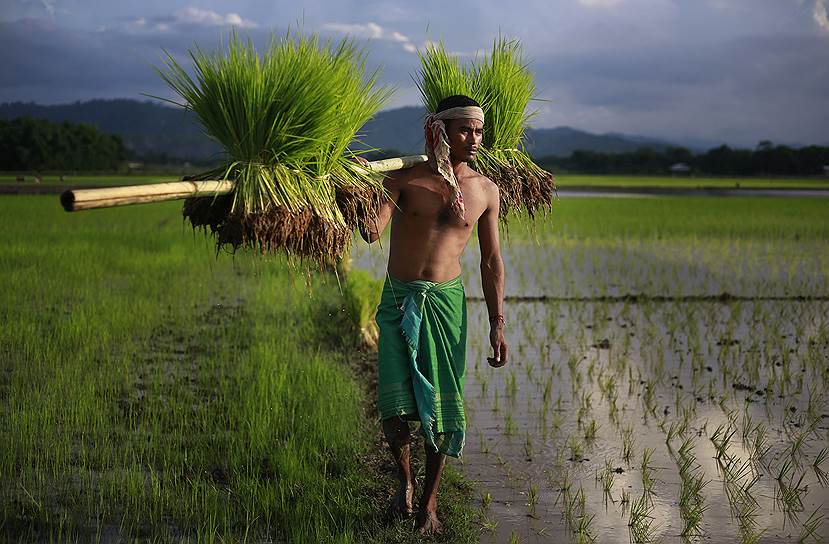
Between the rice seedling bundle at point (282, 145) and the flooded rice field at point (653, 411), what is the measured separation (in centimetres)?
34

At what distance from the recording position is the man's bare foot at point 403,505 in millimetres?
3521

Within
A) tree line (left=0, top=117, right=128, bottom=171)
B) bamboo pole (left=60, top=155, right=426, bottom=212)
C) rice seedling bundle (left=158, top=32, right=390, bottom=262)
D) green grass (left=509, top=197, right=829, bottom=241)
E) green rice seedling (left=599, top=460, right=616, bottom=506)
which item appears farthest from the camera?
tree line (left=0, top=117, right=128, bottom=171)

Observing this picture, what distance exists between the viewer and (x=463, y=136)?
3455 mm

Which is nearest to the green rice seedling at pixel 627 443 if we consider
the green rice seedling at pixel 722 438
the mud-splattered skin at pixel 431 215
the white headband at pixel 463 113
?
the green rice seedling at pixel 722 438

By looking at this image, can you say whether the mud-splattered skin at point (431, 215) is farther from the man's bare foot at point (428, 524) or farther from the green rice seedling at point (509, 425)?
the green rice seedling at point (509, 425)

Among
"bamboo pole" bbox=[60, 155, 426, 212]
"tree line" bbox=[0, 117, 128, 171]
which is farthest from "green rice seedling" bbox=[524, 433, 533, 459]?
"tree line" bbox=[0, 117, 128, 171]

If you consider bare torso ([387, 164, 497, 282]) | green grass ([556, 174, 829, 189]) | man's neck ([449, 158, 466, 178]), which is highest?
man's neck ([449, 158, 466, 178])

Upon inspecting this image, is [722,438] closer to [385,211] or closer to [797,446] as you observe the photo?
[797,446]

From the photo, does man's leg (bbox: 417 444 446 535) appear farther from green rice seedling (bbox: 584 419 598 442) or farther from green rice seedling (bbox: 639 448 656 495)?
green rice seedling (bbox: 584 419 598 442)

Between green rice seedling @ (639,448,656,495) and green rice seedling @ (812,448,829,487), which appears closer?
green rice seedling @ (639,448,656,495)

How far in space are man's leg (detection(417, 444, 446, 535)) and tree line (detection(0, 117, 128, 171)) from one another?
42870mm

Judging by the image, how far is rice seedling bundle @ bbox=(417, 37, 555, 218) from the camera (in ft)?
13.9

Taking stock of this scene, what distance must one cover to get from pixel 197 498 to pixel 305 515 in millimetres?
509

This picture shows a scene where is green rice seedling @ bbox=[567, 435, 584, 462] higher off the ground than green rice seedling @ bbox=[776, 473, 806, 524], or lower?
lower
